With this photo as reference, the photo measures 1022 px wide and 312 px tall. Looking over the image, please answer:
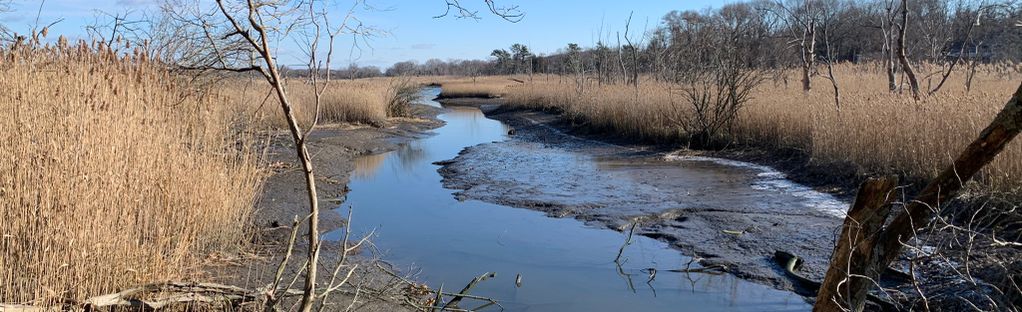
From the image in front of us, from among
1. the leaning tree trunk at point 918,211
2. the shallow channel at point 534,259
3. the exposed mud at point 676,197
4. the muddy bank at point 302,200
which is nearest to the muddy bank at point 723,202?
the exposed mud at point 676,197

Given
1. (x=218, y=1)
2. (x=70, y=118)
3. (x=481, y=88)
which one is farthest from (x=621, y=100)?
(x=481, y=88)

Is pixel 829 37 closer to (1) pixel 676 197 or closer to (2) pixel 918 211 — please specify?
(1) pixel 676 197

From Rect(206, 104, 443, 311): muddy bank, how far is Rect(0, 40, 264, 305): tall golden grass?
283 mm

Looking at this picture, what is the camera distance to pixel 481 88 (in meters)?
41.1

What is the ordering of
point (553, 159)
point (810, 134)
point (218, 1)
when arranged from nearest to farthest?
point (218, 1) → point (810, 134) → point (553, 159)

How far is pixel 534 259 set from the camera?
619cm

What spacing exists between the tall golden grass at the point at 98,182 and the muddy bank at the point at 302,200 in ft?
0.93

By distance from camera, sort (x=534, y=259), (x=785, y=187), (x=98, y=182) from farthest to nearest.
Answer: (x=785, y=187), (x=534, y=259), (x=98, y=182)

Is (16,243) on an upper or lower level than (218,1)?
lower

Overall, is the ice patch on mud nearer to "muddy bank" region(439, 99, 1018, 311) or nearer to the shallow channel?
"muddy bank" region(439, 99, 1018, 311)

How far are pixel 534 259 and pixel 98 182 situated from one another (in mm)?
3397

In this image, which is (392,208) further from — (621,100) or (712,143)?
(621,100)

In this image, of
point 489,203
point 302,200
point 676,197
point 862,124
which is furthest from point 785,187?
point 302,200

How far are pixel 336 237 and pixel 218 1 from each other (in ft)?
15.1
